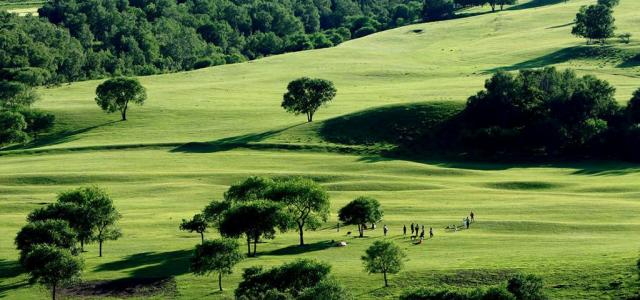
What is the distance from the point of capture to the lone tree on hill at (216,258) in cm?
7888

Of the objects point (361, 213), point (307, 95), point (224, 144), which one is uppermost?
point (307, 95)

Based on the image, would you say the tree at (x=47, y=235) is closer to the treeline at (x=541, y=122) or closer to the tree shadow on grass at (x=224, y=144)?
the tree shadow on grass at (x=224, y=144)

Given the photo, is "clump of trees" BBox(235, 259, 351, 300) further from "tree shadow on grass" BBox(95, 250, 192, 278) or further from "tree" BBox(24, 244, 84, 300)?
"tree" BBox(24, 244, 84, 300)

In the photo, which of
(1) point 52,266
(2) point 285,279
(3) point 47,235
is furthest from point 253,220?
(1) point 52,266

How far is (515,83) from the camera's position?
154m

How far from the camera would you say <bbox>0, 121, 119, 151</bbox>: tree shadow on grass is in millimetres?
155750

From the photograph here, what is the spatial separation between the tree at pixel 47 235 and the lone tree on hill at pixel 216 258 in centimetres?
1387

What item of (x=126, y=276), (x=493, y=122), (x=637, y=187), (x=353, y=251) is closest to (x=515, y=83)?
(x=493, y=122)

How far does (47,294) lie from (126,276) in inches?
255

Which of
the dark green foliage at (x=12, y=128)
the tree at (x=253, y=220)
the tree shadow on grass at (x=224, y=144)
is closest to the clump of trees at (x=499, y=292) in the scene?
the tree at (x=253, y=220)

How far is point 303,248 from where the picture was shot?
91.2 metres

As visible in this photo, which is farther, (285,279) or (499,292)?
(285,279)

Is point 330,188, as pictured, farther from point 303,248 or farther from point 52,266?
point 52,266

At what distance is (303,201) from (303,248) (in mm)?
5670
